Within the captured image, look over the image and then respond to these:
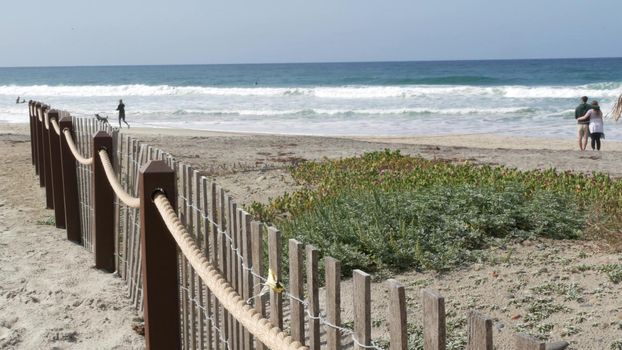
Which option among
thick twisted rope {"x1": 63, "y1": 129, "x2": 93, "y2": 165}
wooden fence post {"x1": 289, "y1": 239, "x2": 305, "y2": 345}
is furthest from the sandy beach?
wooden fence post {"x1": 289, "y1": 239, "x2": 305, "y2": 345}

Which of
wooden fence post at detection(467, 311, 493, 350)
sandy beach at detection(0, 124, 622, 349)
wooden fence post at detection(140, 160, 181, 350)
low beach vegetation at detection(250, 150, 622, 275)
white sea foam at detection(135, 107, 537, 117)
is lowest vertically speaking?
white sea foam at detection(135, 107, 537, 117)

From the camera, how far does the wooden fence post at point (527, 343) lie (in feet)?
5.39

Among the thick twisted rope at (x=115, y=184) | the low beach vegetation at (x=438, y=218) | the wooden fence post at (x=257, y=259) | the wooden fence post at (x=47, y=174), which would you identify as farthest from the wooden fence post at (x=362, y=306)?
Answer: the wooden fence post at (x=47, y=174)

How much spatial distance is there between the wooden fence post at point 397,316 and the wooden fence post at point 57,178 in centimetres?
692

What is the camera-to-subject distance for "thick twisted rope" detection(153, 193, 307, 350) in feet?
8.05

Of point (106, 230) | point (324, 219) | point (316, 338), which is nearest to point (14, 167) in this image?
point (106, 230)

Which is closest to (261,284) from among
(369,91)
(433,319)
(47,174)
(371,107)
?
(433,319)

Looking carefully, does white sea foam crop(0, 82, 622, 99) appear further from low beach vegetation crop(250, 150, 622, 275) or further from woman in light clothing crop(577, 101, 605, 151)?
low beach vegetation crop(250, 150, 622, 275)

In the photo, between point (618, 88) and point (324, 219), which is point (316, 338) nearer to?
point (324, 219)

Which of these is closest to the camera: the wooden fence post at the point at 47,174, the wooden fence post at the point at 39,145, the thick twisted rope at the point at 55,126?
the thick twisted rope at the point at 55,126

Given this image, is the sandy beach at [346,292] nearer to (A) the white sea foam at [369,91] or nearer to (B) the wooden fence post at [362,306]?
(B) the wooden fence post at [362,306]

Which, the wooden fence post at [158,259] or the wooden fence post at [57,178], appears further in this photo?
the wooden fence post at [57,178]

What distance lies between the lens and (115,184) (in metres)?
5.64

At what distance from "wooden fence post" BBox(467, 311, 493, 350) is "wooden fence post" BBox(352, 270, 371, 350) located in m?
0.41
